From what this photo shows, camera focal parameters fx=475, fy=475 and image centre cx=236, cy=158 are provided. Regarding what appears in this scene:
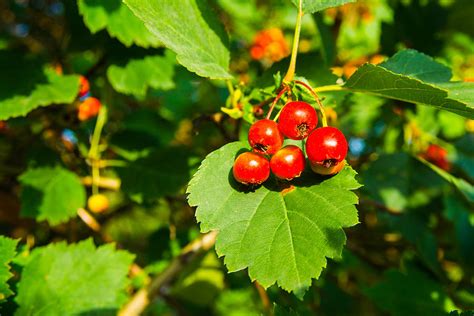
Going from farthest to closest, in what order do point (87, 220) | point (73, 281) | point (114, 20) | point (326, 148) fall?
point (87, 220), point (114, 20), point (73, 281), point (326, 148)

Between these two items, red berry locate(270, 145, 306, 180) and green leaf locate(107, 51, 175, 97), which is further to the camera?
green leaf locate(107, 51, 175, 97)

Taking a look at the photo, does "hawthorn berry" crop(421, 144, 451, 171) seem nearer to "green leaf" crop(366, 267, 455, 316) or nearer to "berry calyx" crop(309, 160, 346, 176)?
"green leaf" crop(366, 267, 455, 316)

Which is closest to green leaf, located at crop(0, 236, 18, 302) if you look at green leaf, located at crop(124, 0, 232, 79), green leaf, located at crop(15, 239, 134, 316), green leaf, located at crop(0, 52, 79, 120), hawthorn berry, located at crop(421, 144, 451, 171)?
green leaf, located at crop(15, 239, 134, 316)

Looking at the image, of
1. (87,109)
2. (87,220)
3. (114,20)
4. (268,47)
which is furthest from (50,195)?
(268,47)

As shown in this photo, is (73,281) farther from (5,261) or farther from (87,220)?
(87,220)

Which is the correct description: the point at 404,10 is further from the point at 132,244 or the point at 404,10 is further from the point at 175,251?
the point at 132,244

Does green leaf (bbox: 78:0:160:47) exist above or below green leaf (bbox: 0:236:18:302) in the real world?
above

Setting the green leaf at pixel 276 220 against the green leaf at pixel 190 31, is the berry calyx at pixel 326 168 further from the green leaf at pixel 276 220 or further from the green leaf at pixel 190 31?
the green leaf at pixel 190 31
